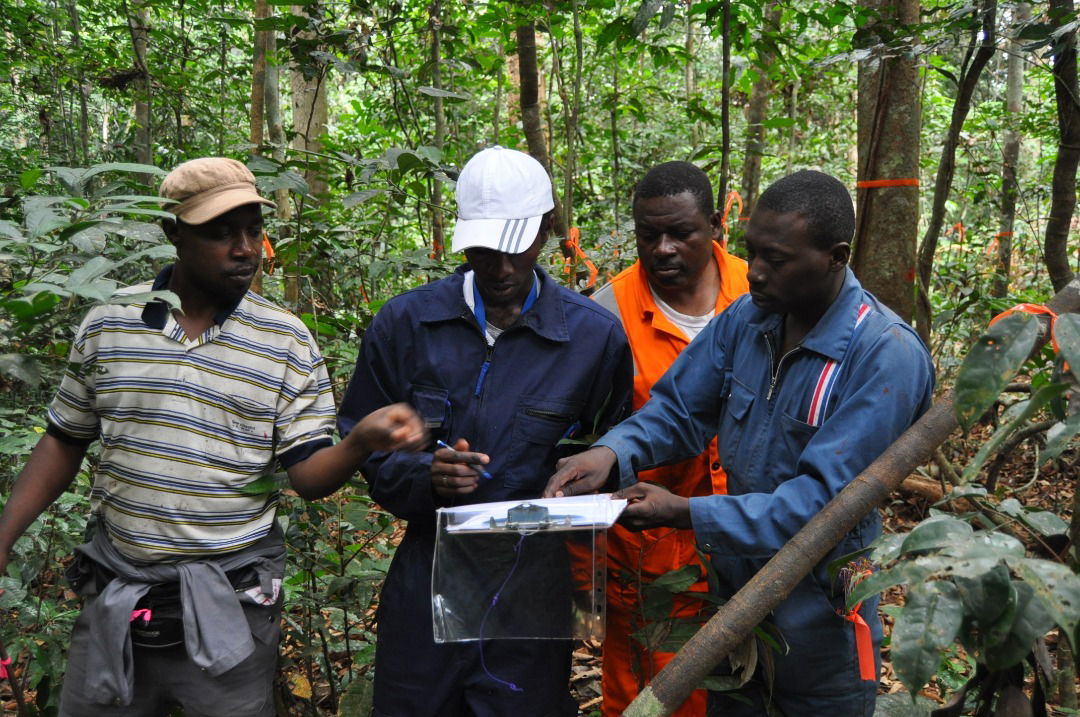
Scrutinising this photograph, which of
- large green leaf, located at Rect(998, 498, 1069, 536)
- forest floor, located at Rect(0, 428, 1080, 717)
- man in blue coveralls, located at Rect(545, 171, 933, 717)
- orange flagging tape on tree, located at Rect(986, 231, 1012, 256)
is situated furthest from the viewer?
orange flagging tape on tree, located at Rect(986, 231, 1012, 256)

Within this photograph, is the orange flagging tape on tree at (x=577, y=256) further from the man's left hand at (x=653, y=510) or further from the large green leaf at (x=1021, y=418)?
the large green leaf at (x=1021, y=418)

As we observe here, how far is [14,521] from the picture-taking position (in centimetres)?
222

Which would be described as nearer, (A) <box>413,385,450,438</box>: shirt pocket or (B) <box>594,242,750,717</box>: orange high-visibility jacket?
(A) <box>413,385,450,438</box>: shirt pocket

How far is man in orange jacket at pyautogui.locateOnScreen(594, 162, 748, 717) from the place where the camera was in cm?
272

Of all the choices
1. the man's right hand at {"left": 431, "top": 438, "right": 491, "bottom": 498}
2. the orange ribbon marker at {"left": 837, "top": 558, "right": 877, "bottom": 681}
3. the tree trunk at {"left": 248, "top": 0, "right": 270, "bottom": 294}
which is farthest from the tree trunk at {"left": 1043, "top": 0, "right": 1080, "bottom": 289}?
the tree trunk at {"left": 248, "top": 0, "right": 270, "bottom": 294}

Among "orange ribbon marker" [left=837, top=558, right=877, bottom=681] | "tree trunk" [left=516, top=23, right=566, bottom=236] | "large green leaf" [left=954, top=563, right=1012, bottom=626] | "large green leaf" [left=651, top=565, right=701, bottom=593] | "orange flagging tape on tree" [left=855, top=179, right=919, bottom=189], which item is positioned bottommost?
"orange ribbon marker" [left=837, top=558, right=877, bottom=681]

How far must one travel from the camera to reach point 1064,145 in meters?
3.55

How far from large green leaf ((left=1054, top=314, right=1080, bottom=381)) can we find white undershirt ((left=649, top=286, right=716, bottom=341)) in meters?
1.72

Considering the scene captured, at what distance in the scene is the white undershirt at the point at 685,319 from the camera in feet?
9.51

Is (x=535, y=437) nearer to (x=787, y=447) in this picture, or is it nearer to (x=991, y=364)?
(x=787, y=447)

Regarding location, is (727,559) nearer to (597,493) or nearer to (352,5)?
(597,493)

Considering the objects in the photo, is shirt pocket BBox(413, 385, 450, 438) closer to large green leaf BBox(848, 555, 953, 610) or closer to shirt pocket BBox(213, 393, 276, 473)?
shirt pocket BBox(213, 393, 276, 473)

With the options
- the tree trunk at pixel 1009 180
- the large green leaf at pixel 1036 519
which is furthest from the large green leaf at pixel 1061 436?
the tree trunk at pixel 1009 180

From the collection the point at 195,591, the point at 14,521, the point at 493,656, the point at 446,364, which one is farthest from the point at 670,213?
the point at 14,521
